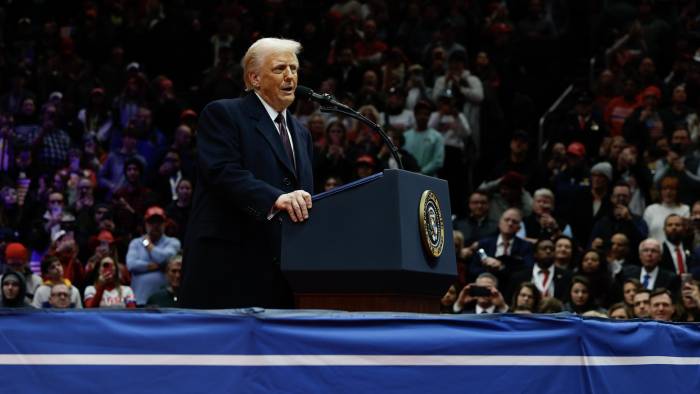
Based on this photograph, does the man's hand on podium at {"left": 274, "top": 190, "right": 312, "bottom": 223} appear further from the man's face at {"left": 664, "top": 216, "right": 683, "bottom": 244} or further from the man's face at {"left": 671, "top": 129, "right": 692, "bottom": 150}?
the man's face at {"left": 671, "top": 129, "right": 692, "bottom": 150}

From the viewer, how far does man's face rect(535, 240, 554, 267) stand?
391 inches

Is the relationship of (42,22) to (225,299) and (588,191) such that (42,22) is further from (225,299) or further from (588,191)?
(225,299)

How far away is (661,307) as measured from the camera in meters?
8.54

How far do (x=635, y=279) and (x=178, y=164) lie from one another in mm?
5061

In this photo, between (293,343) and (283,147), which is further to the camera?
(283,147)

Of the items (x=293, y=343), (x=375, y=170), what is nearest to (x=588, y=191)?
(x=375, y=170)

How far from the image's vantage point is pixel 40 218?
12.2m

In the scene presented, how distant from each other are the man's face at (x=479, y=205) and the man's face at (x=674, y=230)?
5.39 feet

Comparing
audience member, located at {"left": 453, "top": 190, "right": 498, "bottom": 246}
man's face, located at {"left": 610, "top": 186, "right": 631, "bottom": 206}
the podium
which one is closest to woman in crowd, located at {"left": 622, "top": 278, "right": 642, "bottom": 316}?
man's face, located at {"left": 610, "top": 186, "right": 631, "bottom": 206}

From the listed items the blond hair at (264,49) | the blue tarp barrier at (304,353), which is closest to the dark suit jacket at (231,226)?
the blond hair at (264,49)

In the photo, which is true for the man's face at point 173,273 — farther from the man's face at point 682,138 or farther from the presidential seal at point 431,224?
the presidential seal at point 431,224

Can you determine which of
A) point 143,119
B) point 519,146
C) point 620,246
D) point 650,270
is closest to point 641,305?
point 650,270

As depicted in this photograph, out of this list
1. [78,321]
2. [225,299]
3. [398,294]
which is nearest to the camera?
[78,321]

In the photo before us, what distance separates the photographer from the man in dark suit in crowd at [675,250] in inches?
401
